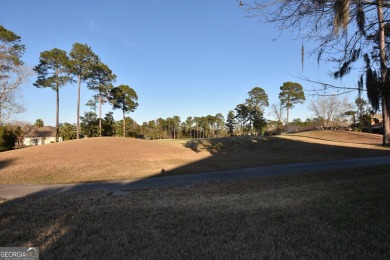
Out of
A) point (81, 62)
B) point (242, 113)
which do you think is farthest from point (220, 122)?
point (81, 62)

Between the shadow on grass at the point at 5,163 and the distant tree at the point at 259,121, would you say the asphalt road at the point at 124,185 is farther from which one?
the distant tree at the point at 259,121

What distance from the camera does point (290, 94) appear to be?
2322 inches

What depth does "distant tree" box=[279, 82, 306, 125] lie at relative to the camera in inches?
2303

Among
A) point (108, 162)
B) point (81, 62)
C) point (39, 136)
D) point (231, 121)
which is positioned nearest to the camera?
point (108, 162)

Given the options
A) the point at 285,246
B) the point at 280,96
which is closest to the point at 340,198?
the point at 285,246

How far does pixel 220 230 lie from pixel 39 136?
260 ft

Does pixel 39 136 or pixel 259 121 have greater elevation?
pixel 259 121

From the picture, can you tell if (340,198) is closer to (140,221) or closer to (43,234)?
(140,221)

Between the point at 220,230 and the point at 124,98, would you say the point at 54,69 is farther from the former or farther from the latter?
the point at 220,230

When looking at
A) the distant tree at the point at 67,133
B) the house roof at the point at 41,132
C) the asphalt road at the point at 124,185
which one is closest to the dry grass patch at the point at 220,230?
the asphalt road at the point at 124,185

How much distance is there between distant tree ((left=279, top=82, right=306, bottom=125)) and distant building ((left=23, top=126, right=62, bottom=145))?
54271 millimetres

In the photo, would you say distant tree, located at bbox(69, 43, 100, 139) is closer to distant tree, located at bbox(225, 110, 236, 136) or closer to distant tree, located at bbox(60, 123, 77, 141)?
distant tree, located at bbox(60, 123, 77, 141)

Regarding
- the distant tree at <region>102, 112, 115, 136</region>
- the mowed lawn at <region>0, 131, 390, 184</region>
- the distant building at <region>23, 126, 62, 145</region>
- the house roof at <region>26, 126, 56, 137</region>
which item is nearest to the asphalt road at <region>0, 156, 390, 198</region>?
the mowed lawn at <region>0, 131, 390, 184</region>

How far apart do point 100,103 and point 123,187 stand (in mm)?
39179
